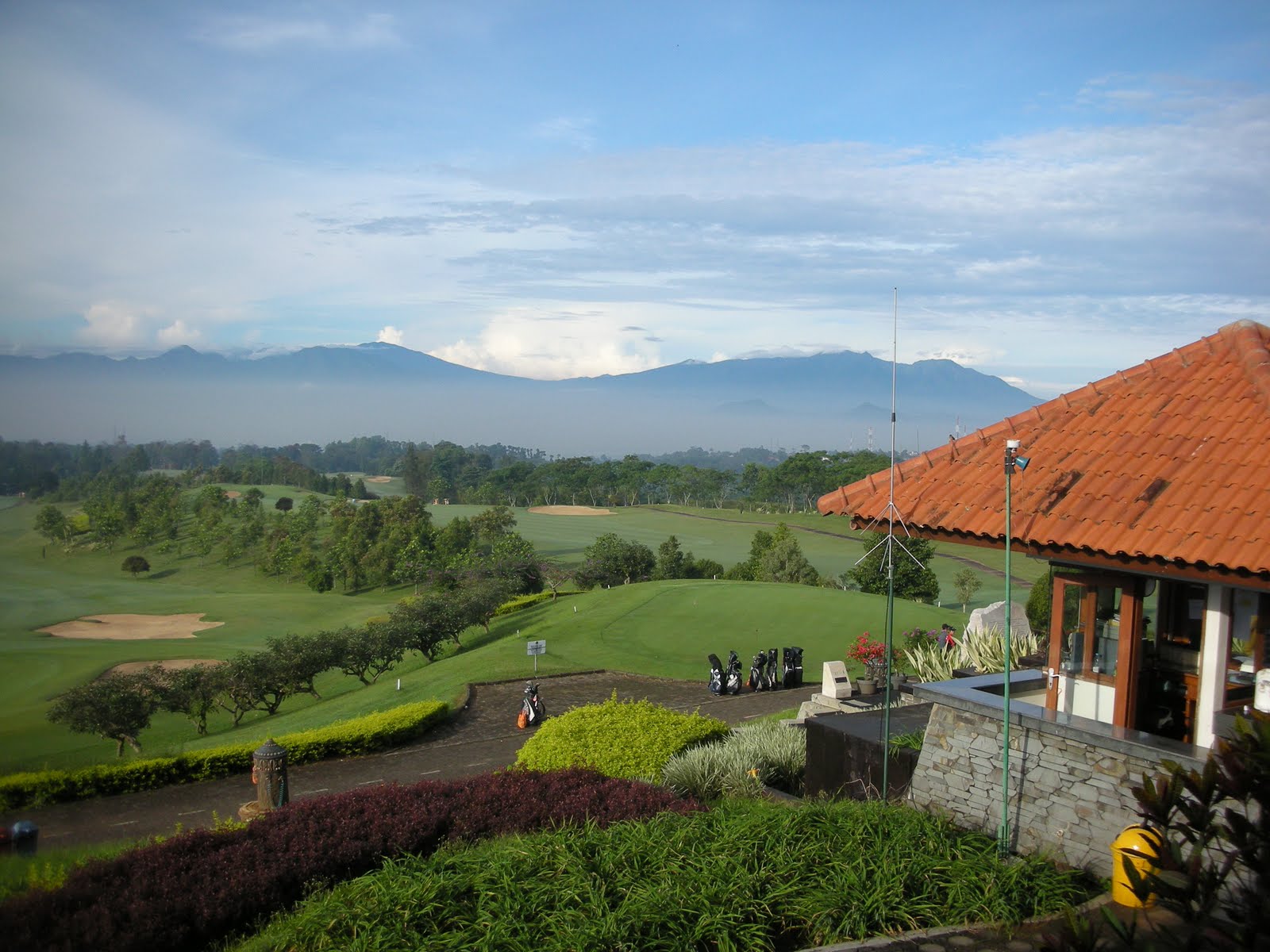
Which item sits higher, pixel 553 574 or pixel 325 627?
pixel 553 574

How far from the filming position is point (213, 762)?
14.6 m

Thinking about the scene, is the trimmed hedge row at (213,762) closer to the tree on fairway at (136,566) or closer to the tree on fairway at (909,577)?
the tree on fairway at (909,577)

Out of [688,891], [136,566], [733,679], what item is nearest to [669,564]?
[136,566]

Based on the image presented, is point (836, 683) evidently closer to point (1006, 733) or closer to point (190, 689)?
point (1006, 733)

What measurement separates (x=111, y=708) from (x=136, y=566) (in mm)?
27324

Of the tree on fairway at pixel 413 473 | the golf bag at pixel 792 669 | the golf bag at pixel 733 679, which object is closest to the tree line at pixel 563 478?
the tree on fairway at pixel 413 473

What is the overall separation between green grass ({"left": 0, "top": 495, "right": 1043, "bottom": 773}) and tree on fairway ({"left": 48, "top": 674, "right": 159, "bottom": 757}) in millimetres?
448

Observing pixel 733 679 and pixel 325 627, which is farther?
pixel 325 627

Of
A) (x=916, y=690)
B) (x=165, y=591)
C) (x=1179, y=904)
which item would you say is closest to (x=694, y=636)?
(x=916, y=690)

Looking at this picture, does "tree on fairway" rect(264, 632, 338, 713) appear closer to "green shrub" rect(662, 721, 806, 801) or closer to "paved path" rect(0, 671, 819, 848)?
"paved path" rect(0, 671, 819, 848)

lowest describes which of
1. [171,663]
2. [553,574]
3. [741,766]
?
[171,663]

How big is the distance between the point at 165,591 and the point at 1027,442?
145 feet

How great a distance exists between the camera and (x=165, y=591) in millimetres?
42406

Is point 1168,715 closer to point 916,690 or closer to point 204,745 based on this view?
point 916,690
